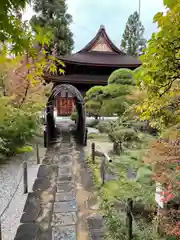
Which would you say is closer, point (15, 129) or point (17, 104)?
point (15, 129)

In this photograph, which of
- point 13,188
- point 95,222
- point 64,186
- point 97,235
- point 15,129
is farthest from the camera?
point 15,129

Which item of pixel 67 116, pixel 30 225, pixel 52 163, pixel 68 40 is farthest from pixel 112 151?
pixel 68 40

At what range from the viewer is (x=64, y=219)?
3768 mm

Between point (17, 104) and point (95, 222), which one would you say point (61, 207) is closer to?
point (95, 222)

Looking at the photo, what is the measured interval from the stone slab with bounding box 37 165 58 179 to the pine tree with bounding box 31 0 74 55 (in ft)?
56.6

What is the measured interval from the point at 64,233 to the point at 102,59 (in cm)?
1714

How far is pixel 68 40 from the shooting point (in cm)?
2280

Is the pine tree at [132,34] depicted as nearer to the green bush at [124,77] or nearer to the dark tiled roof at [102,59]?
the dark tiled roof at [102,59]

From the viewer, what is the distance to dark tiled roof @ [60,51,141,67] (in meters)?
18.0

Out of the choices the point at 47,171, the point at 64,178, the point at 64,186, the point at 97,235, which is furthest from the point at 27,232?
the point at 47,171

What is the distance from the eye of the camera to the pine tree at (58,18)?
2125 cm

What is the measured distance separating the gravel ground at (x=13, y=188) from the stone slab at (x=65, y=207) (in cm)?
65

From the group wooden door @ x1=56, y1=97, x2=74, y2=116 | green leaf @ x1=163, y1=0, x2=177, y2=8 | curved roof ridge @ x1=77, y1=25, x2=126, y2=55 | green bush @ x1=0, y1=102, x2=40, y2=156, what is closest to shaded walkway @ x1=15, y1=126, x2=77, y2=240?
green bush @ x1=0, y1=102, x2=40, y2=156

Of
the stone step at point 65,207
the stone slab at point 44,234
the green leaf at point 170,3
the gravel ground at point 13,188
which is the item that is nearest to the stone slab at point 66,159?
the gravel ground at point 13,188
